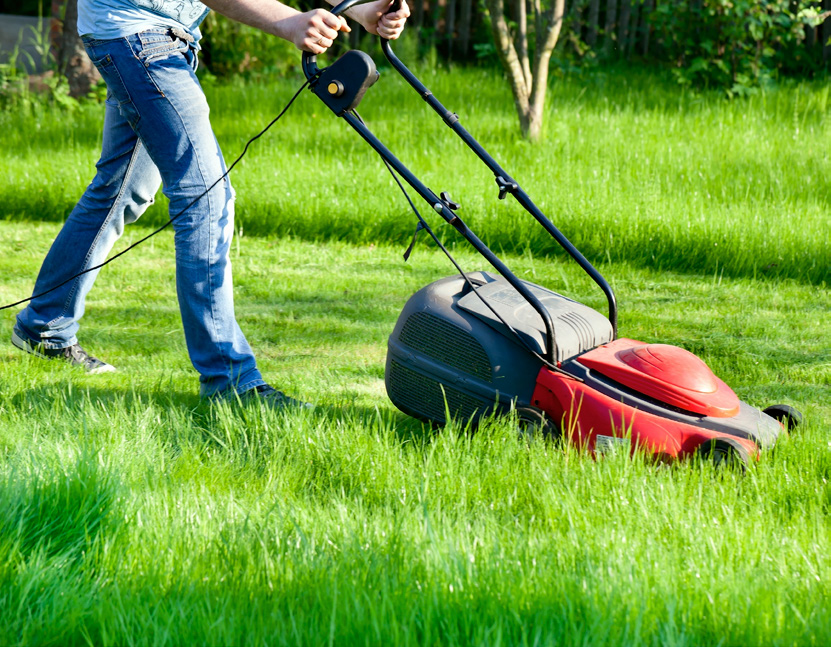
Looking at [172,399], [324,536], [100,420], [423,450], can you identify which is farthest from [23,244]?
[324,536]

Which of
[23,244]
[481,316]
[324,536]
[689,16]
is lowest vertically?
[23,244]

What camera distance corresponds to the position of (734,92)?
7.07m

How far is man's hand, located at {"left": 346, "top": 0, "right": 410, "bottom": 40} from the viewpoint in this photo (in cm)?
270

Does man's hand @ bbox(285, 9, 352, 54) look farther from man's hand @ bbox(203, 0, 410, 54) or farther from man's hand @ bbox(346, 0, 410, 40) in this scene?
man's hand @ bbox(346, 0, 410, 40)

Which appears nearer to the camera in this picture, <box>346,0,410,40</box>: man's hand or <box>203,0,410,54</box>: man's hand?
<box>203,0,410,54</box>: man's hand

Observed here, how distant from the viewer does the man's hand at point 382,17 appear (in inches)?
106

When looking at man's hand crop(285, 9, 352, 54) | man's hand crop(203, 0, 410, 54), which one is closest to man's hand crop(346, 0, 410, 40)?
man's hand crop(203, 0, 410, 54)

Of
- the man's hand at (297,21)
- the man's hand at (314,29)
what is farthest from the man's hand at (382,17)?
the man's hand at (314,29)

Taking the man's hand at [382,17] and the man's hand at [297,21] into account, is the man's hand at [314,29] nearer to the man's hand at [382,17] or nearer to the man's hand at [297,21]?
the man's hand at [297,21]

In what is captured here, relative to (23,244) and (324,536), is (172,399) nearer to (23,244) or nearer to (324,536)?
(324,536)

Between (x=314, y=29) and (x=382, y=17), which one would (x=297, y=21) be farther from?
(x=382, y=17)

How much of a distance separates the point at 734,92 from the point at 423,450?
5519 mm

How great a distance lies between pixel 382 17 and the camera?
107 inches

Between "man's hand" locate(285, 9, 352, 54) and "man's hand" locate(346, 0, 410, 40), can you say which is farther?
"man's hand" locate(346, 0, 410, 40)
